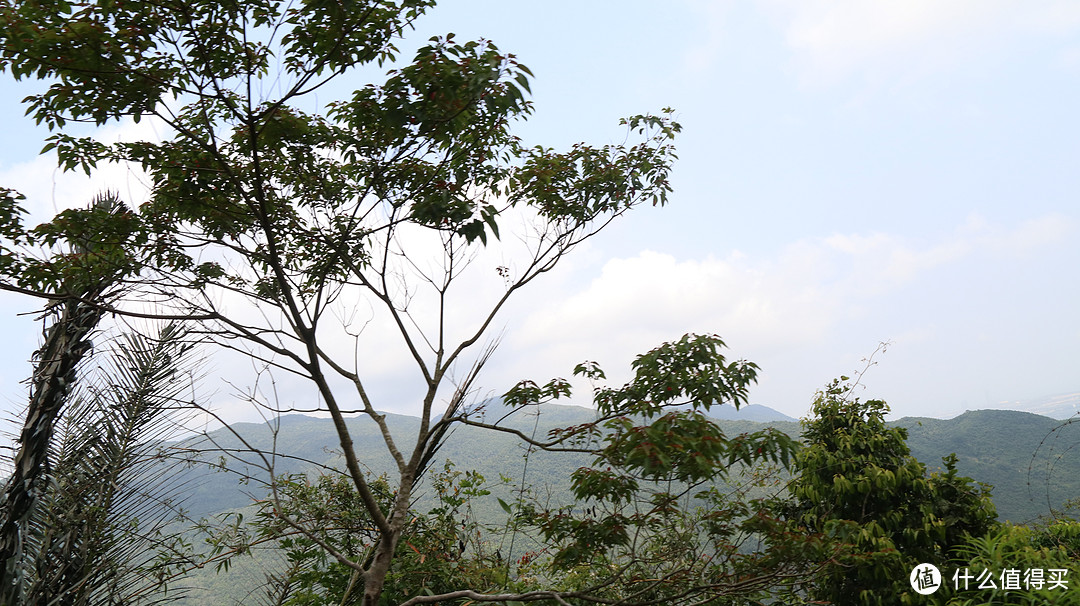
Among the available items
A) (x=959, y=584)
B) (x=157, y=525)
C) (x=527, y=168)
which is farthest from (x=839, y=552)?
(x=157, y=525)

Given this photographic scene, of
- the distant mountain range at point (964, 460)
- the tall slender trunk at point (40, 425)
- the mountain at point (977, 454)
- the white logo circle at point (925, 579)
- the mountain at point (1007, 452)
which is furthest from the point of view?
the mountain at point (1007, 452)

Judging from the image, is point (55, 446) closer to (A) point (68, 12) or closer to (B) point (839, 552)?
(A) point (68, 12)

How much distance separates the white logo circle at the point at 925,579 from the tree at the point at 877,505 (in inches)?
3.3

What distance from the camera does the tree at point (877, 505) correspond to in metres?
4.97

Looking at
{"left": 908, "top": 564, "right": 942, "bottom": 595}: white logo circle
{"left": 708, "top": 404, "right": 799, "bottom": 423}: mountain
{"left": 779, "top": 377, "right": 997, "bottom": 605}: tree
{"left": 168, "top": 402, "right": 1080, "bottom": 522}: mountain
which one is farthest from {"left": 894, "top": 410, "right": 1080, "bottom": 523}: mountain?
{"left": 908, "top": 564, "right": 942, "bottom": 595}: white logo circle

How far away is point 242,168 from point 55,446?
7.46 feet

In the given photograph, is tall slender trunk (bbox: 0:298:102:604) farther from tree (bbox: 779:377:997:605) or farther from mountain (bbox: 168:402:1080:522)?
mountain (bbox: 168:402:1080:522)

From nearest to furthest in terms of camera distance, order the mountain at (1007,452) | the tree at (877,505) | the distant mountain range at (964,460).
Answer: the tree at (877,505) < the distant mountain range at (964,460) < the mountain at (1007,452)

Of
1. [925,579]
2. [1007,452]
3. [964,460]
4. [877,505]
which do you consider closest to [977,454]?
[964,460]

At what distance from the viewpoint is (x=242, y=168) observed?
420 cm

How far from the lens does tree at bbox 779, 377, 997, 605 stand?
4.97 meters

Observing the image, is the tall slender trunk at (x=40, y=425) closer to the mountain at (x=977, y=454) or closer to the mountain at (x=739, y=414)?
the mountain at (x=739, y=414)

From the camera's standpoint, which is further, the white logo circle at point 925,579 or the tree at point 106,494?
the white logo circle at point 925,579

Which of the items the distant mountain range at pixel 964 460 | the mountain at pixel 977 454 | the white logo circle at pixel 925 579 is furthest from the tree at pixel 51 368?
the distant mountain range at pixel 964 460
